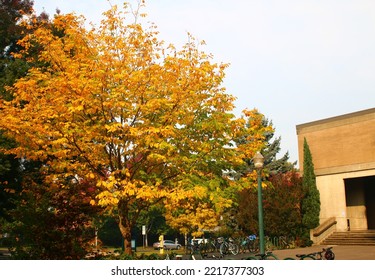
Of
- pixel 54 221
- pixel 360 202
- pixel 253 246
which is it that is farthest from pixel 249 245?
pixel 54 221

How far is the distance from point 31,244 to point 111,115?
5.96 metres

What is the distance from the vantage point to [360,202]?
35.9 meters

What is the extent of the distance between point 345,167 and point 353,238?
200 inches

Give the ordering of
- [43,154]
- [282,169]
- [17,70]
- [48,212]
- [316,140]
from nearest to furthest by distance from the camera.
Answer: [43,154] < [48,212] < [17,70] < [316,140] < [282,169]

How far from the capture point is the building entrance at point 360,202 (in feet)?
116

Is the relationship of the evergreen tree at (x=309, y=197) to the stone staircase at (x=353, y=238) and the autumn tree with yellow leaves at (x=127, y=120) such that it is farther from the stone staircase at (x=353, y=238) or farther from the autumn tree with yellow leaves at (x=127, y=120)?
the autumn tree with yellow leaves at (x=127, y=120)

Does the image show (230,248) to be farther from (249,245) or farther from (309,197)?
(309,197)

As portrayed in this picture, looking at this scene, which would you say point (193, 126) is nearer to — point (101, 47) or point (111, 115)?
point (111, 115)

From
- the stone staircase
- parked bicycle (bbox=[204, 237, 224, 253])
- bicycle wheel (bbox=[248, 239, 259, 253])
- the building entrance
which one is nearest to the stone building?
the building entrance

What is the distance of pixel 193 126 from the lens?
1633 centimetres

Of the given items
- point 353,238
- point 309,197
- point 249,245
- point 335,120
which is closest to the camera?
point 249,245

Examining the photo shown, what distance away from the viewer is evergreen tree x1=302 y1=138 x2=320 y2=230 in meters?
33.9
